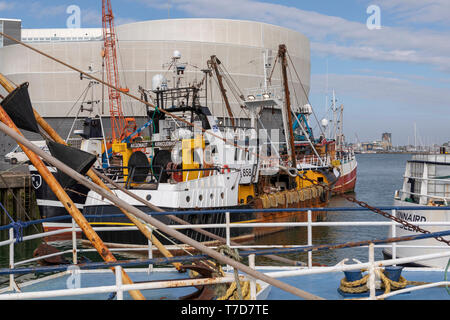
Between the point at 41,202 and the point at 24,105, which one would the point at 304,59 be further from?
the point at 24,105

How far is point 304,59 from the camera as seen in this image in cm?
6825

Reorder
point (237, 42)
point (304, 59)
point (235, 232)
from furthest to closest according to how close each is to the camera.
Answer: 1. point (304, 59)
2. point (237, 42)
3. point (235, 232)

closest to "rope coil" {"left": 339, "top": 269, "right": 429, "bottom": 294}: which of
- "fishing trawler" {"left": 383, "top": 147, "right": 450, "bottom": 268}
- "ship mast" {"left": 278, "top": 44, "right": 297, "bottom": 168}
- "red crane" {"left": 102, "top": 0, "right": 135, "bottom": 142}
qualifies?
"fishing trawler" {"left": 383, "top": 147, "right": 450, "bottom": 268}

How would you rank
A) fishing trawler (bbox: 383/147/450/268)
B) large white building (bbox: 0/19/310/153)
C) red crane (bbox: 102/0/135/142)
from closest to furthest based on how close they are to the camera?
fishing trawler (bbox: 383/147/450/268) → red crane (bbox: 102/0/135/142) → large white building (bbox: 0/19/310/153)

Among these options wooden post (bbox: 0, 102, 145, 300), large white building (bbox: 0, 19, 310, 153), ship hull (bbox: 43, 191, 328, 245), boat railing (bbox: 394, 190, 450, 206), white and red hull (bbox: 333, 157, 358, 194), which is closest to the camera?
wooden post (bbox: 0, 102, 145, 300)

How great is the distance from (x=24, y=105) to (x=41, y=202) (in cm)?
1809

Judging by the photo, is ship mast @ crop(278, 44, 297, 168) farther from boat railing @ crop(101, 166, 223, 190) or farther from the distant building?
the distant building

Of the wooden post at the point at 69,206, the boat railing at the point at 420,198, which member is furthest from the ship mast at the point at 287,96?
the wooden post at the point at 69,206

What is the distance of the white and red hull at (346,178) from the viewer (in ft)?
152

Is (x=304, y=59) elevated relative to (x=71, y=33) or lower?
lower

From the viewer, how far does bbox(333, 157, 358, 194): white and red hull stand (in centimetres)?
4622

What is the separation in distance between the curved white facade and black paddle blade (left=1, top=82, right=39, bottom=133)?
4650 centimetres

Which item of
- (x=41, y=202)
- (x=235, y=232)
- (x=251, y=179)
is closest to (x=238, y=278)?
(x=235, y=232)
